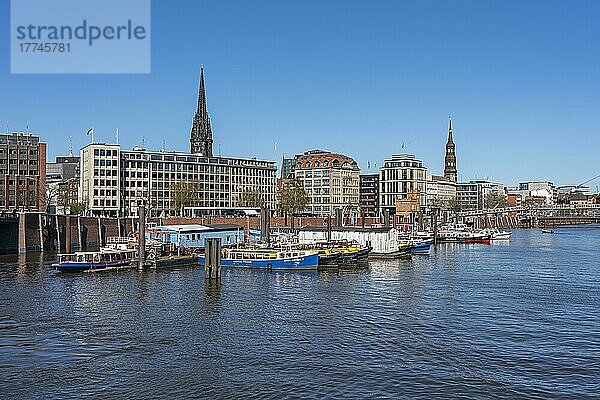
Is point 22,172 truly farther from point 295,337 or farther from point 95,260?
point 295,337

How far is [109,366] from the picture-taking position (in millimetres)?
32031

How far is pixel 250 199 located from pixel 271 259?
4423 inches

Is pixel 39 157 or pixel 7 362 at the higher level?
pixel 39 157

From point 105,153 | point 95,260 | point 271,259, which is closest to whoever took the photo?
point 95,260

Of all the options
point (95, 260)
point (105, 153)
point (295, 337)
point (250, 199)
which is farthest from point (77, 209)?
point (295, 337)

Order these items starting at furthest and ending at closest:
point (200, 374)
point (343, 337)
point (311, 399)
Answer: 1. point (343, 337)
2. point (200, 374)
3. point (311, 399)

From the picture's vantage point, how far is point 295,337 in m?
38.3

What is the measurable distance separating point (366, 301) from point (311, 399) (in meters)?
23.8

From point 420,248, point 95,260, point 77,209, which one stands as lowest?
point 420,248

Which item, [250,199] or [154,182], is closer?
[154,182]

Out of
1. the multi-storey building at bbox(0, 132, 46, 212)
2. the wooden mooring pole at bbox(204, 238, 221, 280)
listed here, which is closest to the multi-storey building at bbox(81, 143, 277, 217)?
the multi-storey building at bbox(0, 132, 46, 212)

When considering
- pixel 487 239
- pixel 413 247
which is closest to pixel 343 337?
pixel 413 247

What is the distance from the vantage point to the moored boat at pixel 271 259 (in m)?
70.2

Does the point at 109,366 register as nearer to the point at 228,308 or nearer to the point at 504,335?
the point at 228,308
